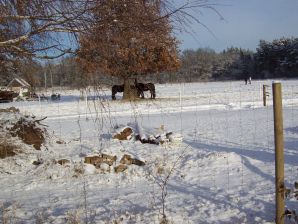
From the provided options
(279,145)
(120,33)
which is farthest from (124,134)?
(120,33)

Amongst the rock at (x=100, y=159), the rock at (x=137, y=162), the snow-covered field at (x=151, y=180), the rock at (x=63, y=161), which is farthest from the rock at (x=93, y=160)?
the rock at (x=137, y=162)

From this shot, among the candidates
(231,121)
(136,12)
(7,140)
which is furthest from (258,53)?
(136,12)

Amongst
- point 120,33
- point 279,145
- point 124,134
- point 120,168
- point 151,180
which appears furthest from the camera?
point 124,134

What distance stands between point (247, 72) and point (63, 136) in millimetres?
84221

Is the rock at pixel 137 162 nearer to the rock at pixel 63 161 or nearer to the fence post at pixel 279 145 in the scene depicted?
the rock at pixel 63 161

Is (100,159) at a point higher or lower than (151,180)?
higher

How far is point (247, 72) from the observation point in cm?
9262

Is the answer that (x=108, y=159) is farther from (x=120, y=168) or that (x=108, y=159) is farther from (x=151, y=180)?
(x=151, y=180)

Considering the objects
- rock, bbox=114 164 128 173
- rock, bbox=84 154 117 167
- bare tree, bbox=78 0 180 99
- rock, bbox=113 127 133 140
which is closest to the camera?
bare tree, bbox=78 0 180 99

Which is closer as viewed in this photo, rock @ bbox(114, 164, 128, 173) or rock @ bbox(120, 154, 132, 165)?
rock @ bbox(114, 164, 128, 173)

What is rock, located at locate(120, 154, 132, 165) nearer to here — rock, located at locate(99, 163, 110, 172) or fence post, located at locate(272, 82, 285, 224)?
rock, located at locate(99, 163, 110, 172)


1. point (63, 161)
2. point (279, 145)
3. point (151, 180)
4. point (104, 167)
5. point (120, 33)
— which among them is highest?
point (120, 33)

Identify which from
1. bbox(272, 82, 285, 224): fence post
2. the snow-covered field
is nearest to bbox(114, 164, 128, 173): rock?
the snow-covered field

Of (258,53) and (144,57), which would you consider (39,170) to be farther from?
(258,53)
